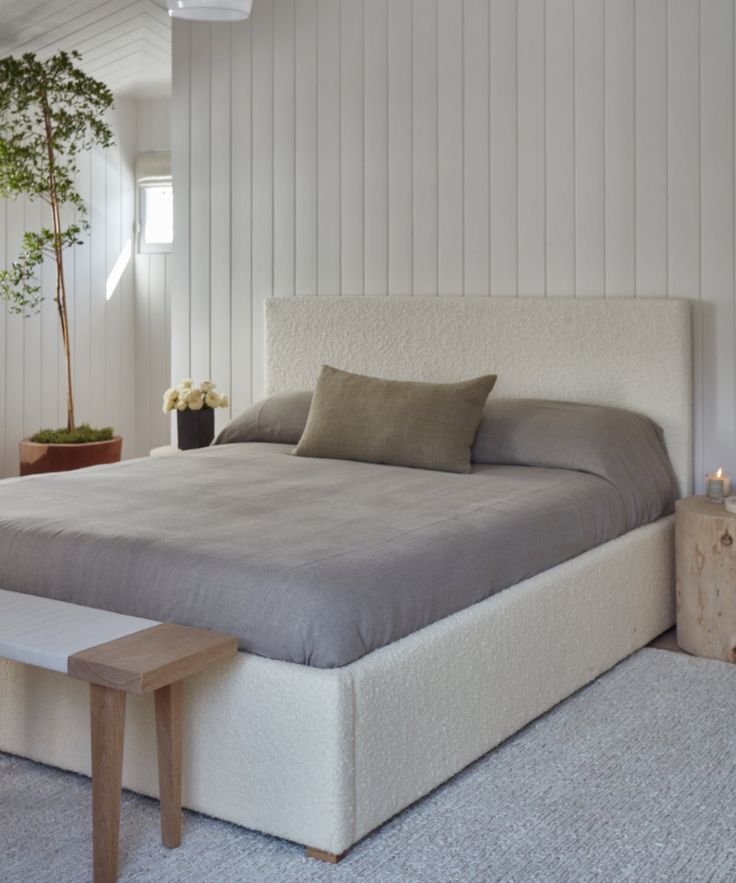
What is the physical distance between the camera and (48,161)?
5613mm

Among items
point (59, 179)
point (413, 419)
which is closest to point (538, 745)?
point (413, 419)

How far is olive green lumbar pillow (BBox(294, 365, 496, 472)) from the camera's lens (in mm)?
3736

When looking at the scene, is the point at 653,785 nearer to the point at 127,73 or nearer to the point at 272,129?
the point at 272,129

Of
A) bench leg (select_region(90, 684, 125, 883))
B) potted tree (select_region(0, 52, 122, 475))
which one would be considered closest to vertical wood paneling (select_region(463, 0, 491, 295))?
potted tree (select_region(0, 52, 122, 475))

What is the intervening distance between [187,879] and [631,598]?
1.74 meters

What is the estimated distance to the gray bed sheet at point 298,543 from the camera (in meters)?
2.35

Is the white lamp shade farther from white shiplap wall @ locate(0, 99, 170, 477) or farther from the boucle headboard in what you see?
white shiplap wall @ locate(0, 99, 170, 477)

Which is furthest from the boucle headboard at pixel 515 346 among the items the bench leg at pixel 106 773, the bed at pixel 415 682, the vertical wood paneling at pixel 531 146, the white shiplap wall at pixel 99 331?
the bench leg at pixel 106 773

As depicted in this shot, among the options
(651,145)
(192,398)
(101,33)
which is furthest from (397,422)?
(101,33)

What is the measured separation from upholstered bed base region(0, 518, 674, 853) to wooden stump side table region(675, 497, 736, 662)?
0.58m

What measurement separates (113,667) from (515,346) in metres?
2.52

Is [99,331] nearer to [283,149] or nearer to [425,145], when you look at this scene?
[283,149]

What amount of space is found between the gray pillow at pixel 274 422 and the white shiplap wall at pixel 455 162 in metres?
0.57

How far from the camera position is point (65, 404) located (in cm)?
635
